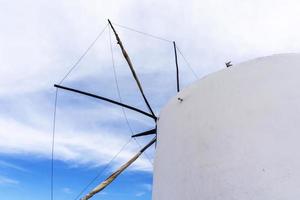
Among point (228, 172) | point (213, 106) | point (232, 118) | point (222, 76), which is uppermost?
point (222, 76)

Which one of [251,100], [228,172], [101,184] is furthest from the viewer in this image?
[101,184]

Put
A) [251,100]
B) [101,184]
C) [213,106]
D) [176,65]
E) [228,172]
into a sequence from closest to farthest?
[228,172] < [251,100] < [213,106] < [101,184] < [176,65]

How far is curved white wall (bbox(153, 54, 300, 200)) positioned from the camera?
8.70 ft

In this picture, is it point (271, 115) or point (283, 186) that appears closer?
point (283, 186)

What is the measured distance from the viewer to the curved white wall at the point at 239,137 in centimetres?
265

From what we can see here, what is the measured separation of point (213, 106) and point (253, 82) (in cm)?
49

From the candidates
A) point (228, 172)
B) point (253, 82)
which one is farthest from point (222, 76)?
point (228, 172)

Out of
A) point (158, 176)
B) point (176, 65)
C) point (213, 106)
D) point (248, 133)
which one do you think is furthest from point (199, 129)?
point (176, 65)

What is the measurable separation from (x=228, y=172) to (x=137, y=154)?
8.51 feet

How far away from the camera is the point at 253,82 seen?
3.16 m

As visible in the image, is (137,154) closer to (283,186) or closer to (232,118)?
(232,118)

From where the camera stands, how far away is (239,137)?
292 centimetres

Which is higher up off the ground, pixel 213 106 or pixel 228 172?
pixel 213 106

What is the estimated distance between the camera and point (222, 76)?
343 centimetres
